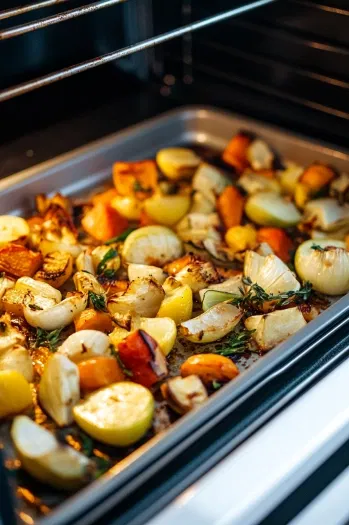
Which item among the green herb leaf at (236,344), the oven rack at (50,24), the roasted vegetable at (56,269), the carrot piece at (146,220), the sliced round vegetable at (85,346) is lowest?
the green herb leaf at (236,344)

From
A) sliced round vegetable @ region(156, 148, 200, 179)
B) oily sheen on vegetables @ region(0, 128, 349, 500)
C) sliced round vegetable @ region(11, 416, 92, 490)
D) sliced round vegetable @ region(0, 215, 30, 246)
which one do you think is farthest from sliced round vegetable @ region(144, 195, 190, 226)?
sliced round vegetable @ region(11, 416, 92, 490)

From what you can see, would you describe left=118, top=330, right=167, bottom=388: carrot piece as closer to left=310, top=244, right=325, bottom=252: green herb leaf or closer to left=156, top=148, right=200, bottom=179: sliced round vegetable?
left=310, top=244, right=325, bottom=252: green herb leaf

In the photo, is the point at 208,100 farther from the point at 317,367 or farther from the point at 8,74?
the point at 317,367

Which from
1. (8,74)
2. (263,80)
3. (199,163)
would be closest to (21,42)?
(8,74)

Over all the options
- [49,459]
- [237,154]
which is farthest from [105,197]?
[49,459]

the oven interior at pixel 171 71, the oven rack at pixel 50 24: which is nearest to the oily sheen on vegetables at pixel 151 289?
the oven interior at pixel 171 71

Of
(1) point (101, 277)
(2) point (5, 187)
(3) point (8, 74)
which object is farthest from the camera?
(3) point (8, 74)

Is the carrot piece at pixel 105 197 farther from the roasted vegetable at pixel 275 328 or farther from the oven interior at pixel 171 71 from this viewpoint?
the roasted vegetable at pixel 275 328
